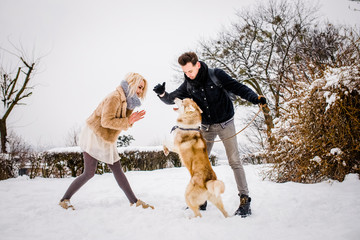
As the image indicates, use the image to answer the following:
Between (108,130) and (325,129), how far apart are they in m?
3.52

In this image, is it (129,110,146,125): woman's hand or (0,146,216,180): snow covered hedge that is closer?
(129,110,146,125): woman's hand

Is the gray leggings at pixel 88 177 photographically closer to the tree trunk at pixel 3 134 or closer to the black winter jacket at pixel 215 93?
the black winter jacket at pixel 215 93

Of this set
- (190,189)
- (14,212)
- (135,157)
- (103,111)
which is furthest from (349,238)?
(135,157)

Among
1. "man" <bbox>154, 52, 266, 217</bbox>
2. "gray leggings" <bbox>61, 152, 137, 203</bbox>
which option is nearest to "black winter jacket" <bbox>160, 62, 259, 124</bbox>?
"man" <bbox>154, 52, 266, 217</bbox>

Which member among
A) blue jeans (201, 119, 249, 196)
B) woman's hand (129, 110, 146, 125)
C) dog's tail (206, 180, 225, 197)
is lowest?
dog's tail (206, 180, 225, 197)

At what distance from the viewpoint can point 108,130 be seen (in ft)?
9.68

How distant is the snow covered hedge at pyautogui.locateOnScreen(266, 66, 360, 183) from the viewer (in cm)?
295

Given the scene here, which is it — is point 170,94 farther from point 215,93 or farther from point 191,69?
point 215,93

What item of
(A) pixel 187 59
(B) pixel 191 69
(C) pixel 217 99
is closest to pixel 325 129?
(C) pixel 217 99

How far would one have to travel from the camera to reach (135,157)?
8.23m

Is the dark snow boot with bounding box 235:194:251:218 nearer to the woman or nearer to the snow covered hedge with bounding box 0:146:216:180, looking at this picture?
the woman

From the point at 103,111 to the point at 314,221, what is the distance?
299cm

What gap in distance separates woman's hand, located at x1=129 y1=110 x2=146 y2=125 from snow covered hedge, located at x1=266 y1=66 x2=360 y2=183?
9.28ft

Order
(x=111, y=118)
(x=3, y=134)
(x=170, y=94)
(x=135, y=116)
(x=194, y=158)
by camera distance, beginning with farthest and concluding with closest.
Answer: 1. (x=3, y=134)
2. (x=170, y=94)
3. (x=135, y=116)
4. (x=111, y=118)
5. (x=194, y=158)
